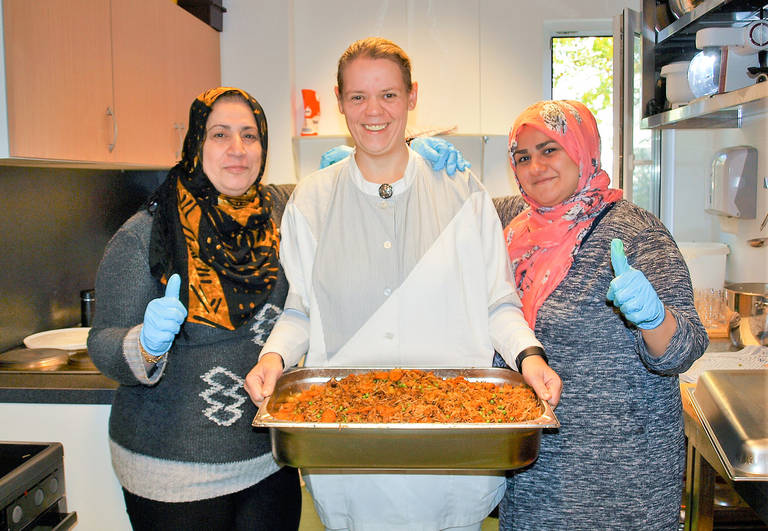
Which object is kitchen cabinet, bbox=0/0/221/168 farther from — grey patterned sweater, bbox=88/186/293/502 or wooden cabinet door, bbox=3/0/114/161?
grey patterned sweater, bbox=88/186/293/502

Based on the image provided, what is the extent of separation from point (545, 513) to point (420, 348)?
1.54 ft

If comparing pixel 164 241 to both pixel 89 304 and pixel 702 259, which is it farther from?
pixel 702 259

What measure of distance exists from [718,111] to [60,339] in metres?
2.44

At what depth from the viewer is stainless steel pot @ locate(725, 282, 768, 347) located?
6.90ft

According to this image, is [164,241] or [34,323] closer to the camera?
[164,241]

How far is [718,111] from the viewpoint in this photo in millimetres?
2004

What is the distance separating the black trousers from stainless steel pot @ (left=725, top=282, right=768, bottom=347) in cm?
160

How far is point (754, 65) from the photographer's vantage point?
1.96m

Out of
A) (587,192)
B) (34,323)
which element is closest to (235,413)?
(587,192)

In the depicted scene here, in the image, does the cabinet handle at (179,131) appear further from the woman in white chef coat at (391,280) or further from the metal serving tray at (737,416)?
the metal serving tray at (737,416)

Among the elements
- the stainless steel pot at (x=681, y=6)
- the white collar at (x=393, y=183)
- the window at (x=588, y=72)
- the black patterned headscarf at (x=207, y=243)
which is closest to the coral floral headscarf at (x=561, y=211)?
the white collar at (x=393, y=183)

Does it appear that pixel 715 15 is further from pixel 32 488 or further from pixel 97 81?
pixel 32 488

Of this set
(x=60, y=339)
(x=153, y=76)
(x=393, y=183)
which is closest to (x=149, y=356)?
(x=393, y=183)

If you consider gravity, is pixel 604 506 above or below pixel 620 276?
below
